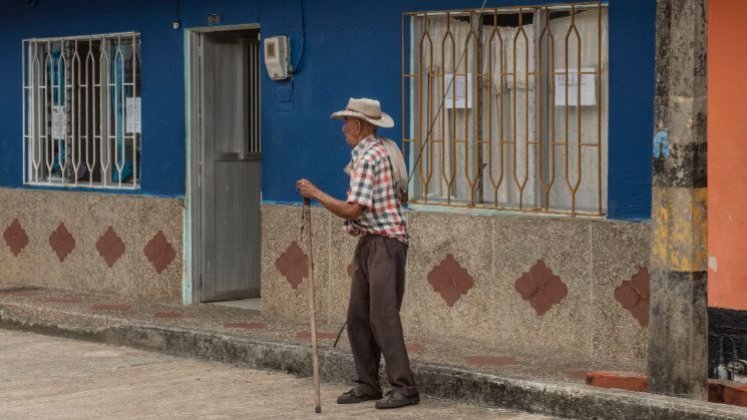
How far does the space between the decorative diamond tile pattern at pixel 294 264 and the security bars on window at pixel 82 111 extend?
6.74 ft

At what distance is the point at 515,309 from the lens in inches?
422

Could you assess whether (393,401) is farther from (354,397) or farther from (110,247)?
(110,247)

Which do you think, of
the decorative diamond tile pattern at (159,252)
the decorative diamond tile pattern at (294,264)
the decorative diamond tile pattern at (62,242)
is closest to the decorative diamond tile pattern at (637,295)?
the decorative diamond tile pattern at (294,264)

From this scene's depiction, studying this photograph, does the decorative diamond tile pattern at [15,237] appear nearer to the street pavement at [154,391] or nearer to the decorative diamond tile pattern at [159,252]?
the decorative diamond tile pattern at [159,252]

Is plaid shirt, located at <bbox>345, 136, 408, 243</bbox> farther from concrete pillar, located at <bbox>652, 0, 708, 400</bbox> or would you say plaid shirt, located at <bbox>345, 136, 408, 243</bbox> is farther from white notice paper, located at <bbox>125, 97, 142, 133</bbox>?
white notice paper, located at <bbox>125, 97, 142, 133</bbox>

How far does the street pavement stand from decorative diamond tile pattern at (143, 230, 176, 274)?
6.22 feet

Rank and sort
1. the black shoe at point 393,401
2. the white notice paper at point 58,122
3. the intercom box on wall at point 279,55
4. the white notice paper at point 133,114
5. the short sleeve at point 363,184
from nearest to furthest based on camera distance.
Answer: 1. the short sleeve at point 363,184
2. the black shoe at point 393,401
3. the intercom box on wall at point 279,55
4. the white notice paper at point 133,114
5. the white notice paper at point 58,122

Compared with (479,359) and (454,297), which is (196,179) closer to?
(454,297)

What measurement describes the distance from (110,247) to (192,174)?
48.2 inches

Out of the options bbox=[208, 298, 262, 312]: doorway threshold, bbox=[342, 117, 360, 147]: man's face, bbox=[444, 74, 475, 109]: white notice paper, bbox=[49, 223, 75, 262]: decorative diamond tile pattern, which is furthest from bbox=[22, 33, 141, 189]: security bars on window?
bbox=[342, 117, 360, 147]: man's face

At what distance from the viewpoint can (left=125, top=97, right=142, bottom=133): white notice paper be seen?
13903mm

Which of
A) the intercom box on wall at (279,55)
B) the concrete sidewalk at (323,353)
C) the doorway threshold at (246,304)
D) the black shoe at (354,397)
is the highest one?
the intercom box on wall at (279,55)

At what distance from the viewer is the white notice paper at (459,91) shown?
36.5 feet

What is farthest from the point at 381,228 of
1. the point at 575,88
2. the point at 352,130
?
the point at 575,88
